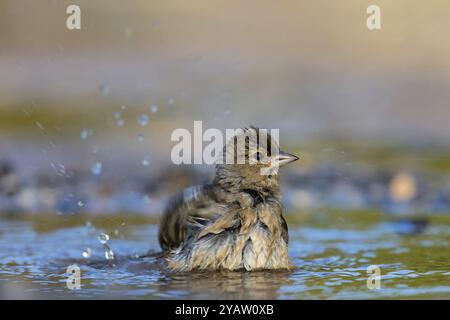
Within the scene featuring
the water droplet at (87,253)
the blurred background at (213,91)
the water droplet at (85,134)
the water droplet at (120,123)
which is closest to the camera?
the water droplet at (87,253)

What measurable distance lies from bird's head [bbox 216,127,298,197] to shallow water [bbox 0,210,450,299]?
72cm

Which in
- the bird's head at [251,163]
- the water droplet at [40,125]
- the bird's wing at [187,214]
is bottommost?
the bird's wing at [187,214]

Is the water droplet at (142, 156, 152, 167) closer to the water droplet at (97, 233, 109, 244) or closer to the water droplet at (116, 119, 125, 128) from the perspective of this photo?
the water droplet at (116, 119, 125, 128)

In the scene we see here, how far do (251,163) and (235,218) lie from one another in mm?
699

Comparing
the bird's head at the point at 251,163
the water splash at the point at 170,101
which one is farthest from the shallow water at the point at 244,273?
the water splash at the point at 170,101

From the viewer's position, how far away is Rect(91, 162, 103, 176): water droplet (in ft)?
41.9

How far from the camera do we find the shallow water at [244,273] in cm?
684

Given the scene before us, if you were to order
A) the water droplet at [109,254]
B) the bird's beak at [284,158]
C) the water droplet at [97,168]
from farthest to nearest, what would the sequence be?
the water droplet at [97,168] < the water droplet at [109,254] < the bird's beak at [284,158]

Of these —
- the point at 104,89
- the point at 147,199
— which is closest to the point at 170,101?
the point at 104,89

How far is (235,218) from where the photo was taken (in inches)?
295

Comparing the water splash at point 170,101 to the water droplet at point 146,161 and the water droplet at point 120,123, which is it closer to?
the water droplet at point 120,123

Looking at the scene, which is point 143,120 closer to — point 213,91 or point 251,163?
point 213,91

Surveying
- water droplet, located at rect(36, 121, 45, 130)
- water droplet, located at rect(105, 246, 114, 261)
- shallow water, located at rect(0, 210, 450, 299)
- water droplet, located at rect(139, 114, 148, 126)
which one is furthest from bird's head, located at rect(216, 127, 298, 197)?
water droplet, located at rect(36, 121, 45, 130)
